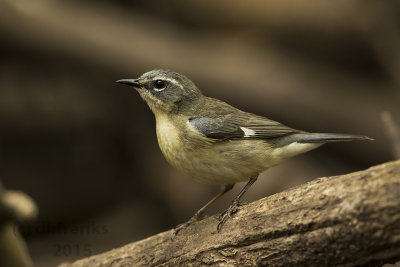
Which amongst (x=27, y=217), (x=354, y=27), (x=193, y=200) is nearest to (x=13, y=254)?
(x=27, y=217)

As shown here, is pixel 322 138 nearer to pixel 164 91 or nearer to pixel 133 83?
pixel 164 91

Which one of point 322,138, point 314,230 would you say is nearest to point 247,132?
point 322,138

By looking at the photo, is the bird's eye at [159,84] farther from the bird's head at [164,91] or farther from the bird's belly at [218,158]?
the bird's belly at [218,158]

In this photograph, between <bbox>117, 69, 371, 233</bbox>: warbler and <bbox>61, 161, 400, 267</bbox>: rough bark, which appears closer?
<bbox>61, 161, 400, 267</bbox>: rough bark

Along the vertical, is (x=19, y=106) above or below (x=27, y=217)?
above

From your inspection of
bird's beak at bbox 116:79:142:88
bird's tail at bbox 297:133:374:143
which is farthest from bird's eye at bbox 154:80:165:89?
bird's tail at bbox 297:133:374:143

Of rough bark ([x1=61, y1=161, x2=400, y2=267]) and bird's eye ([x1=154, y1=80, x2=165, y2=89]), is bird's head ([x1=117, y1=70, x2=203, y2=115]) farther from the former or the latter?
rough bark ([x1=61, y1=161, x2=400, y2=267])

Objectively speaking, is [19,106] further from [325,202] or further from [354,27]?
[325,202]

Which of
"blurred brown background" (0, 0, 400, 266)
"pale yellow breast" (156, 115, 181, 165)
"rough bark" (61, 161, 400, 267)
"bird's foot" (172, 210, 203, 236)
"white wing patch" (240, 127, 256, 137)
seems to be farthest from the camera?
"blurred brown background" (0, 0, 400, 266)
